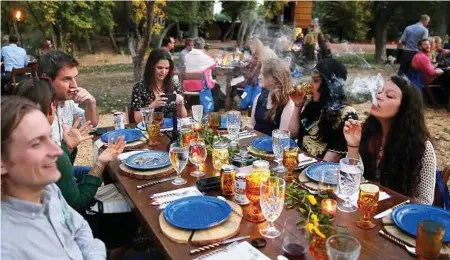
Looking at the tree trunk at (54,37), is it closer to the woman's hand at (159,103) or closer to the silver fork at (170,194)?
the woman's hand at (159,103)

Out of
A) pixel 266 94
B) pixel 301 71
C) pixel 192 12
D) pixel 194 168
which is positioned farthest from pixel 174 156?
pixel 192 12

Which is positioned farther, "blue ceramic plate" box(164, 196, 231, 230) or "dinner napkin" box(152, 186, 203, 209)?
"dinner napkin" box(152, 186, 203, 209)

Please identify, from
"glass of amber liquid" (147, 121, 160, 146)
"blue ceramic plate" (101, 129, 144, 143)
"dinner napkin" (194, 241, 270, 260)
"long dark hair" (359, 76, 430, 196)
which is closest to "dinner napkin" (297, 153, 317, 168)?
"long dark hair" (359, 76, 430, 196)

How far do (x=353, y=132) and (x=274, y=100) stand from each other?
4.04 feet

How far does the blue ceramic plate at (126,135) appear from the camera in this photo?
273cm

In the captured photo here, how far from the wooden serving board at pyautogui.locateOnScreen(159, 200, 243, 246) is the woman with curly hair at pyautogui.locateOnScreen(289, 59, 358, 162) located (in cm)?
147

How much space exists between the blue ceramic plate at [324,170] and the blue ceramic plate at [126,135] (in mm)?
1334

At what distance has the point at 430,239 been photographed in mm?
1278

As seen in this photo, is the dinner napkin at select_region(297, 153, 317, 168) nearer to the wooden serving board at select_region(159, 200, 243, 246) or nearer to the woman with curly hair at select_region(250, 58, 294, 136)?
the wooden serving board at select_region(159, 200, 243, 246)

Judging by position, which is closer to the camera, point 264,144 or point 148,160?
point 148,160

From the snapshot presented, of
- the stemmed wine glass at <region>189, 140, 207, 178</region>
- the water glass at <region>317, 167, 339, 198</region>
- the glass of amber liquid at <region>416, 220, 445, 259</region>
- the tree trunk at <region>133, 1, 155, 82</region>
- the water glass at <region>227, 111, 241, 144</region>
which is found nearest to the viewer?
the glass of amber liquid at <region>416, 220, 445, 259</region>

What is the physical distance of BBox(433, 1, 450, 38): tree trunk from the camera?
52.3 ft

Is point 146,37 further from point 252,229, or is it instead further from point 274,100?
point 252,229

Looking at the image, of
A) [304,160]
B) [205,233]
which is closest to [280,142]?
[304,160]
